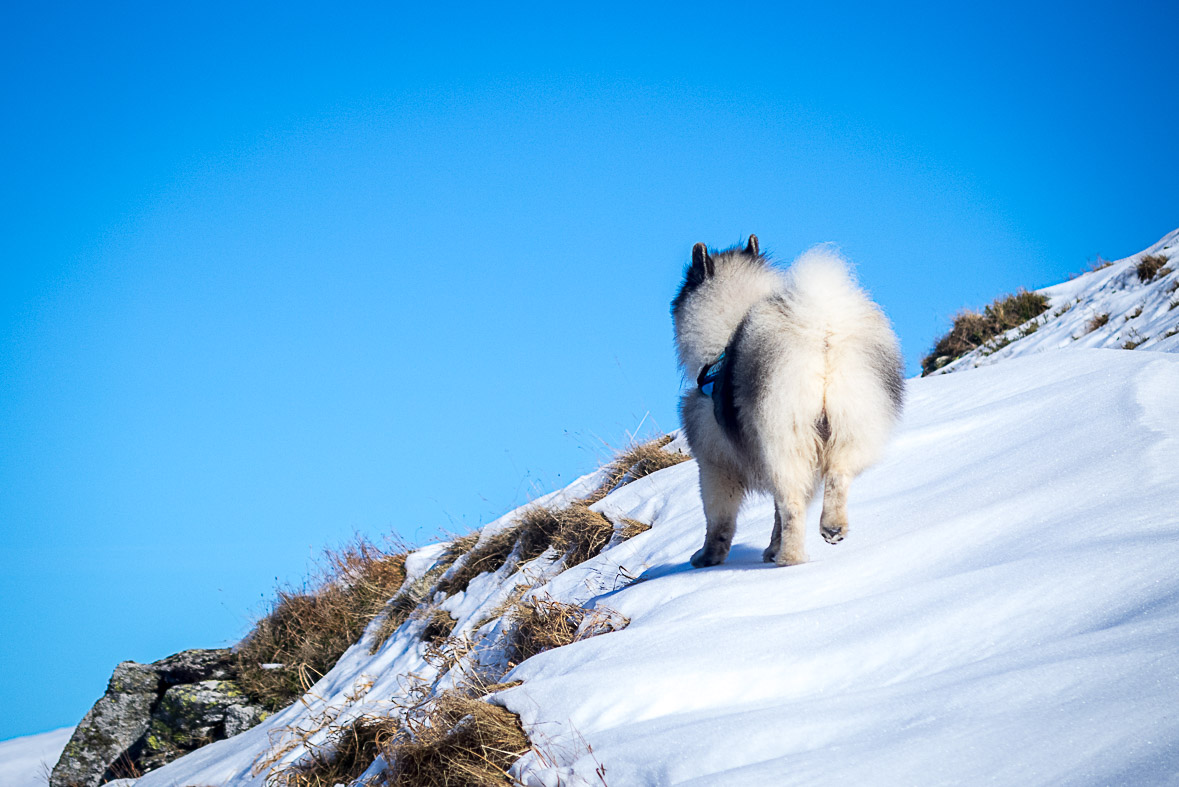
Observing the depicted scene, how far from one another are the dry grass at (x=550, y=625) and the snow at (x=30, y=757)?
8472 mm

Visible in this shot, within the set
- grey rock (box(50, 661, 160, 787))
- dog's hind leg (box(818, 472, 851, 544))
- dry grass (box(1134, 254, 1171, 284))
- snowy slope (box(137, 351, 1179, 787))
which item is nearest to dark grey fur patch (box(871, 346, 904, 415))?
dog's hind leg (box(818, 472, 851, 544))

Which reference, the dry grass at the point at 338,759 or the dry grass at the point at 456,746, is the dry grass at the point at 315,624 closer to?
the dry grass at the point at 338,759

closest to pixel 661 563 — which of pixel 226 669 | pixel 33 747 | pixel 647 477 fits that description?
pixel 647 477

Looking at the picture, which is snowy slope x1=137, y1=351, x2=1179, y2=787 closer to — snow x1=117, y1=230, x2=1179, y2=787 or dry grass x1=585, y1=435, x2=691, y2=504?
snow x1=117, y1=230, x2=1179, y2=787

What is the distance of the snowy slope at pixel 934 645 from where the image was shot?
1968 mm

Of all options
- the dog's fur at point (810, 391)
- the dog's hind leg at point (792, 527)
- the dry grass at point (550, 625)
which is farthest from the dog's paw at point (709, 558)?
the dry grass at point (550, 625)

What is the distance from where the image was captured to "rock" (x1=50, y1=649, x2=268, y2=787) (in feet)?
28.2

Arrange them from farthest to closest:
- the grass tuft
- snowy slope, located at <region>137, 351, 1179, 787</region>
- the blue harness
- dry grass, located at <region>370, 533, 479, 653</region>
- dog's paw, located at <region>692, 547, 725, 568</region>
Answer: dry grass, located at <region>370, 533, 479, 653</region> → the grass tuft → dog's paw, located at <region>692, 547, 725, 568</region> → the blue harness → snowy slope, located at <region>137, 351, 1179, 787</region>

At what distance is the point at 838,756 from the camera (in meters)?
2.08

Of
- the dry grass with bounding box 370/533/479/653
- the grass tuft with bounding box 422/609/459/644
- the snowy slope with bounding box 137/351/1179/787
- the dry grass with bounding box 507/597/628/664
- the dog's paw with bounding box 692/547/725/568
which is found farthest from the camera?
the dry grass with bounding box 370/533/479/653

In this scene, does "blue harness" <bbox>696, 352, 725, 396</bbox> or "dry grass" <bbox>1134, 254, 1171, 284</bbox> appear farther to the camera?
"dry grass" <bbox>1134, 254, 1171, 284</bbox>

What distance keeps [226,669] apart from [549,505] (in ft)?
15.0

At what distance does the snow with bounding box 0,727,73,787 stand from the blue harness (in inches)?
391

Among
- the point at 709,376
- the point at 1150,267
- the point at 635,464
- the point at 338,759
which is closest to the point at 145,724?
the point at 338,759
